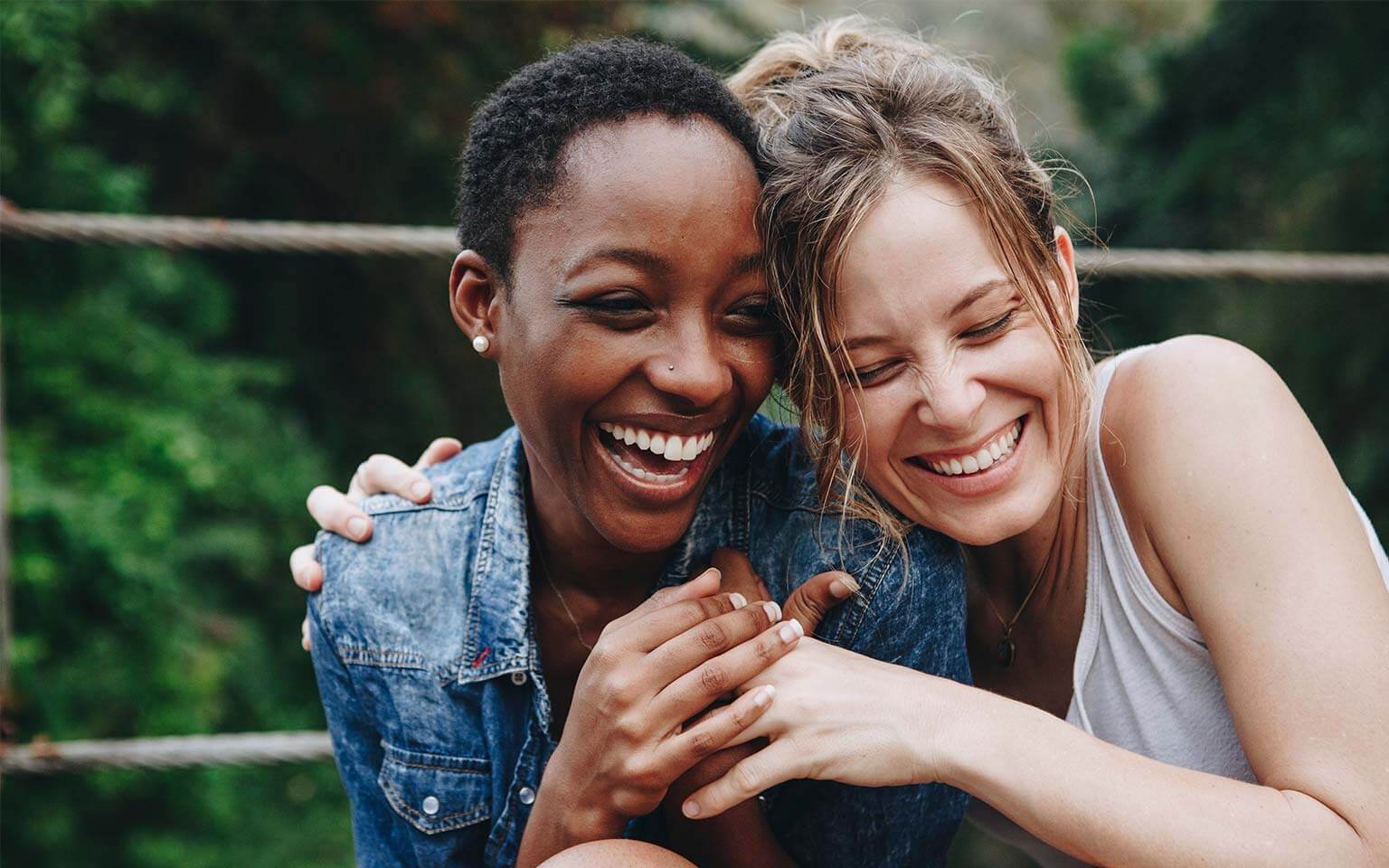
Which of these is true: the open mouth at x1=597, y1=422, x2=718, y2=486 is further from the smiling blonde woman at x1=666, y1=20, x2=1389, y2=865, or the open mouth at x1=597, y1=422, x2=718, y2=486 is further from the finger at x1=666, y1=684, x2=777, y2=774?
the finger at x1=666, y1=684, x2=777, y2=774

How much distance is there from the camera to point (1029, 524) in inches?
67.0

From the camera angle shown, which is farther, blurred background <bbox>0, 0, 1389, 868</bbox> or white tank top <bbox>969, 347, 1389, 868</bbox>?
blurred background <bbox>0, 0, 1389, 868</bbox>

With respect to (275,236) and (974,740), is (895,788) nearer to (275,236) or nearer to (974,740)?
(974,740)

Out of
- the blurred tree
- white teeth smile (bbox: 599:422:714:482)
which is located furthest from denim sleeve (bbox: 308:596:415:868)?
Result: the blurred tree

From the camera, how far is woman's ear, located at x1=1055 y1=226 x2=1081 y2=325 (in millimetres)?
1805

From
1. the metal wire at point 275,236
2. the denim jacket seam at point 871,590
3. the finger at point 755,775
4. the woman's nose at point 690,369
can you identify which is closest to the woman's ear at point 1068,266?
the metal wire at point 275,236

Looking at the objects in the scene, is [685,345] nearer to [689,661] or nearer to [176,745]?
[689,661]

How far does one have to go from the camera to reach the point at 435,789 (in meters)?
1.88

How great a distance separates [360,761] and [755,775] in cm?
78

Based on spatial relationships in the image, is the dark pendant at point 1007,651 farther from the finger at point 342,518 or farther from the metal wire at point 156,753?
the metal wire at point 156,753

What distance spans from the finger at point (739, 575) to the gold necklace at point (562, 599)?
1.03ft

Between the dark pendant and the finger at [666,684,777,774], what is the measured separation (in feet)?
1.98

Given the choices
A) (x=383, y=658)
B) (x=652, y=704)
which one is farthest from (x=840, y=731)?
(x=383, y=658)

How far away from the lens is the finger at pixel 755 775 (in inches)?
59.7
